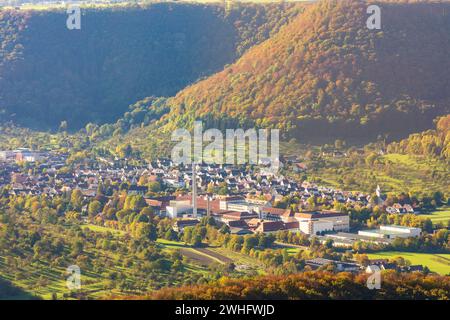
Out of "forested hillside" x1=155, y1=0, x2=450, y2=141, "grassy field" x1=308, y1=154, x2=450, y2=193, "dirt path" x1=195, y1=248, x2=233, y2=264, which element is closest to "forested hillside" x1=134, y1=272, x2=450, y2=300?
"dirt path" x1=195, y1=248, x2=233, y2=264

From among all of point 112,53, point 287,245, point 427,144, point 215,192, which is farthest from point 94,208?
point 112,53

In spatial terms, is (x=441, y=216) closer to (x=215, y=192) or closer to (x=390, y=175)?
(x=390, y=175)

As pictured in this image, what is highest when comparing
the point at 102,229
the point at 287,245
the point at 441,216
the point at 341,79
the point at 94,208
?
the point at 341,79

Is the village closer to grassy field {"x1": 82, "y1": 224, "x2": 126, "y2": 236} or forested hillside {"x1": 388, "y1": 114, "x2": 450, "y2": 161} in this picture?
grassy field {"x1": 82, "y1": 224, "x2": 126, "y2": 236}

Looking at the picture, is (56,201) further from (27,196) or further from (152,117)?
(152,117)

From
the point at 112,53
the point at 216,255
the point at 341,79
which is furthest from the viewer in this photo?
the point at 112,53

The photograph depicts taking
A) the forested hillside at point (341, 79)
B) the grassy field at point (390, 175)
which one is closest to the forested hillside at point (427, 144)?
the grassy field at point (390, 175)

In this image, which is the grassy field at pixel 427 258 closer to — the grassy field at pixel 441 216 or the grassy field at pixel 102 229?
the grassy field at pixel 441 216
